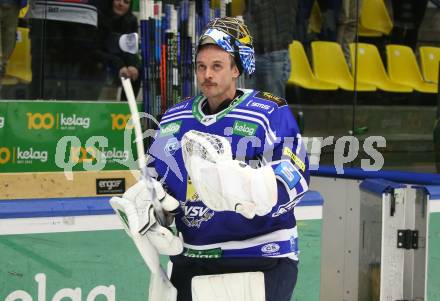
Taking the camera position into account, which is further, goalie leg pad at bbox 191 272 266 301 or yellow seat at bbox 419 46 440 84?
yellow seat at bbox 419 46 440 84

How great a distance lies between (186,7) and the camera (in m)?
4.91

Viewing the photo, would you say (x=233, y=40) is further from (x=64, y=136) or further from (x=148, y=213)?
(x=64, y=136)

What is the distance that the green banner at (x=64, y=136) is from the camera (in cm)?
431

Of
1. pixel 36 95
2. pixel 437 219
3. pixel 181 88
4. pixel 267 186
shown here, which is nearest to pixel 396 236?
pixel 437 219

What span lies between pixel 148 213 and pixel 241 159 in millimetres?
309

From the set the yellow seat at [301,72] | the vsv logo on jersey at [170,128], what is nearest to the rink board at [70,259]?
the vsv logo on jersey at [170,128]

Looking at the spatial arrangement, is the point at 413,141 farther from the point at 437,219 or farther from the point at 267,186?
the point at 267,186

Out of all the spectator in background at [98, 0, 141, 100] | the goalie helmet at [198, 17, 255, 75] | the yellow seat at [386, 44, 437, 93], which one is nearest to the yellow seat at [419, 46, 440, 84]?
the yellow seat at [386, 44, 437, 93]

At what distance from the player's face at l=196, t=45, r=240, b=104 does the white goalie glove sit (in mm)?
247

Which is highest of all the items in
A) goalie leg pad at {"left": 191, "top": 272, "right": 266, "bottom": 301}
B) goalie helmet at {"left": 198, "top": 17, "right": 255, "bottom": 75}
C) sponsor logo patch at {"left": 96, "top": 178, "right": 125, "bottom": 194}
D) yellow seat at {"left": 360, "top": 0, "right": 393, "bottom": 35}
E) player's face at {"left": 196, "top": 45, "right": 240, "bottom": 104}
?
yellow seat at {"left": 360, "top": 0, "right": 393, "bottom": 35}

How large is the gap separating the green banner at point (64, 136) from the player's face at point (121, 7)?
2.41 ft

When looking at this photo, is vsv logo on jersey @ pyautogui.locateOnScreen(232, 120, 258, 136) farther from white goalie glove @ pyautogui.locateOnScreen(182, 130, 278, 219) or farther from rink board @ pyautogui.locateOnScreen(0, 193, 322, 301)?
rink board @ pyautogui.locateOnScreen(0, 193, 322, 301)

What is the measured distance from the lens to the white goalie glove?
7.15ft

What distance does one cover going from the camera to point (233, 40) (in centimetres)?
252
